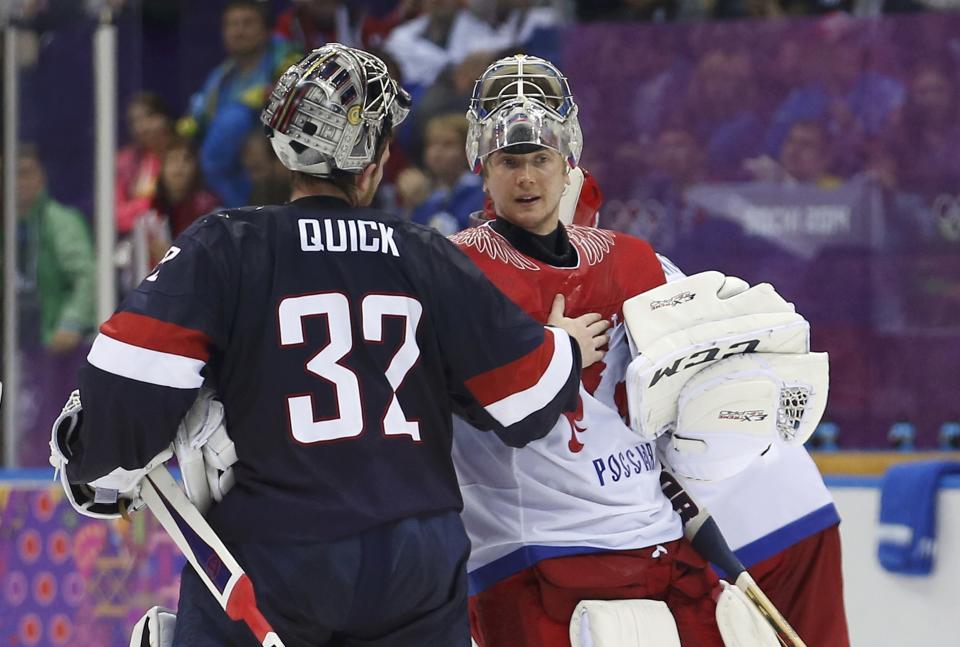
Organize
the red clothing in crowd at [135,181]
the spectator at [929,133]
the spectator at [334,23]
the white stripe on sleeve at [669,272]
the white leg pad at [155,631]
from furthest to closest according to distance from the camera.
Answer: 1. the red clothing in crowd at [135,181]
2. the spectator at [334,23]
3. the spectator at [929,133]
4. the white stripe on sleeve at [669,272]
5. the white leg pad at [155,631]

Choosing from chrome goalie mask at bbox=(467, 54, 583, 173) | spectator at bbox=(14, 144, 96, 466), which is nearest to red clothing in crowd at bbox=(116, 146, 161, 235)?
spectator at bbox=(14, 144, 96, 466)

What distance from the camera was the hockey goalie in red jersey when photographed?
2.17 metres

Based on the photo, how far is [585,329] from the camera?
2.17 metres

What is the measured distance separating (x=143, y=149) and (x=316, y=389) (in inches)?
128

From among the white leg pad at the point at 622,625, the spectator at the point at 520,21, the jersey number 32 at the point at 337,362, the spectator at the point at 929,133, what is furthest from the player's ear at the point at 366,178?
the spectator at the point at 929,133

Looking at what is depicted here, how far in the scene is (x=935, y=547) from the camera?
3.15m

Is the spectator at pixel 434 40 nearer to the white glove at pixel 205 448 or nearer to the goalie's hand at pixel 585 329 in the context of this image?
the goalie's hand at pixel 585 329

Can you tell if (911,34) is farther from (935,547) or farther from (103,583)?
(103,583)

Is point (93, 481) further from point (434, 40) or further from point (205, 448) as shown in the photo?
point (434, 40)

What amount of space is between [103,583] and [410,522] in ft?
6.47

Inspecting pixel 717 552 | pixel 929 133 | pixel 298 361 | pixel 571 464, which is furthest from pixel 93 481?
pixel 929 133

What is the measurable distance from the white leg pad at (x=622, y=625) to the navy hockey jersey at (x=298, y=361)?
0.32 m

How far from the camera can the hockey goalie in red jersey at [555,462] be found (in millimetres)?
2170

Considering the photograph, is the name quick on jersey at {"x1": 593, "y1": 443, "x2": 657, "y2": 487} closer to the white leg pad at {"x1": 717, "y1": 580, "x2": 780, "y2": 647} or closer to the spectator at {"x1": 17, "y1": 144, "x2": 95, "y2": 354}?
the white leg pad at {"x1": 717, "y1": 580, "x2": 780, "y2": 647}
